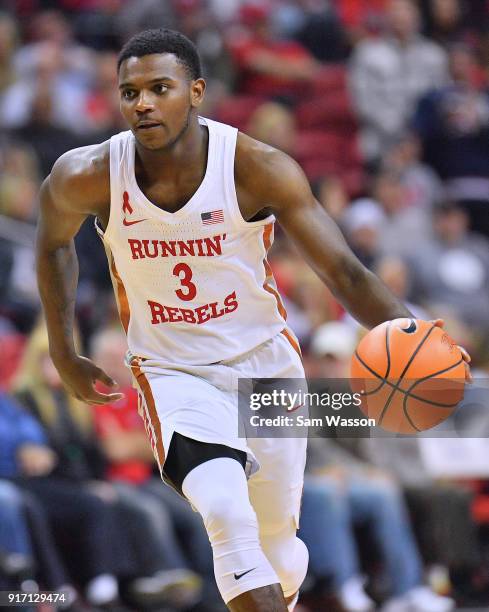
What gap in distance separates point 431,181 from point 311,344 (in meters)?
3.73

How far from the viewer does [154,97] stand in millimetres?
4652

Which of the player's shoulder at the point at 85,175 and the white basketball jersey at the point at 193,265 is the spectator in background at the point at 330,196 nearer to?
the white basketball jersey at the point at 193,265

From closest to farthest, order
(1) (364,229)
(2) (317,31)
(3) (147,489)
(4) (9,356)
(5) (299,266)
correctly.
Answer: (3) (147,489)
(4) (9,356)
(5) (299,266)
(1) (364,229)
(2) (317,31)

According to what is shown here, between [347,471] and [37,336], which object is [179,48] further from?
[347,471]

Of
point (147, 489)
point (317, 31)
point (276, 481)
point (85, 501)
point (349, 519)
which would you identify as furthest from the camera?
point (317, 31)

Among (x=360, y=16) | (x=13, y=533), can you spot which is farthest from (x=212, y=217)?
(x=360, y=16)

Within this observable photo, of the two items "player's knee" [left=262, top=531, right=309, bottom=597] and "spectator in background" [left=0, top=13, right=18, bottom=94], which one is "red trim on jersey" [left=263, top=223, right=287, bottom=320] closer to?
"player's knee" [left=262, top=531, right=309, bottom=597]

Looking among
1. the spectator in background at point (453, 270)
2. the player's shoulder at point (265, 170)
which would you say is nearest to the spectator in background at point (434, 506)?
the spectator in background at point (453, 270)

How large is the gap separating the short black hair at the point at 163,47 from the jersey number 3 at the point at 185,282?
0.76 m

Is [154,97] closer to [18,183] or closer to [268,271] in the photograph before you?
[268,271]

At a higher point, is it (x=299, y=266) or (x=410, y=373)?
(x=410, y=373)

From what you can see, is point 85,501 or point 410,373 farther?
point 85,501

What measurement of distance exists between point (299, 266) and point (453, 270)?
1.84m

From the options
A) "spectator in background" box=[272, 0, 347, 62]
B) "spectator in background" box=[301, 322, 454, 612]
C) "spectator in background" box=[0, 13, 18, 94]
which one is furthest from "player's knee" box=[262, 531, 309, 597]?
"spectator in background" box=[272, 0, 347, 62]
